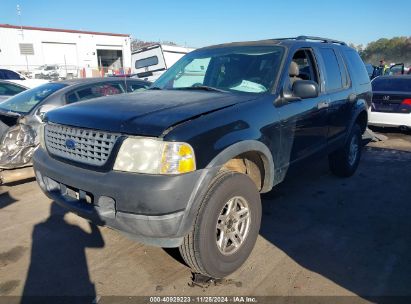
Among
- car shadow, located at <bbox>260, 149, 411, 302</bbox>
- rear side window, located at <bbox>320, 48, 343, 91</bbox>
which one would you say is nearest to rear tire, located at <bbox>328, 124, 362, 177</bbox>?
car shadow, located at <bbox>260, 149, 411, 302</bbox>

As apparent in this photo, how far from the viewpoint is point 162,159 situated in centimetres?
248

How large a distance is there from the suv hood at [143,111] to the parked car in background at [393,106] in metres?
6.31

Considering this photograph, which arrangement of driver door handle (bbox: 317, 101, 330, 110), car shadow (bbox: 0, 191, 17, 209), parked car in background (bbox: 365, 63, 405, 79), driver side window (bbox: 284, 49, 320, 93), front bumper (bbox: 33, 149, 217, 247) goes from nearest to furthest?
front bumper (bbox: 33, 149, 217, 247), driver side window (bbox: 284, 49, 320, 93), driver door handle (bbox: 317, 101, 330, 110), car shadow (bbox: 0, 191, 17, 209), parked car in background (bbox: 365, 63, 405, 79)

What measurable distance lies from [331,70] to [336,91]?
0.28 meters

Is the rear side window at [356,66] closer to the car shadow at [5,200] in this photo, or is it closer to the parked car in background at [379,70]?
the car shadow at [5,200]

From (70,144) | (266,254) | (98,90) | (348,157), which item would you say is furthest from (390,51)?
(70,144)

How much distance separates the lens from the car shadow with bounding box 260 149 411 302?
3.03 m

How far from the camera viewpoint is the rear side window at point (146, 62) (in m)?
12.9

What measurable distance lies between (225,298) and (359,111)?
3741 millimetres

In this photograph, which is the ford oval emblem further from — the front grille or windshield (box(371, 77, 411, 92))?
windshield (box(371, 77, 411, 92))

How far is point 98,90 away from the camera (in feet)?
20.7

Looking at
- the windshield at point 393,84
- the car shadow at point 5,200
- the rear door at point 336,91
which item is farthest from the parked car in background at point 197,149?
the windshield at point 393,84

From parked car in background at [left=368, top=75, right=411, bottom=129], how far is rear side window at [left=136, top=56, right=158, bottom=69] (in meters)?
7.43

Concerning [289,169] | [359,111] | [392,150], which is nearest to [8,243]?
[289,169]
